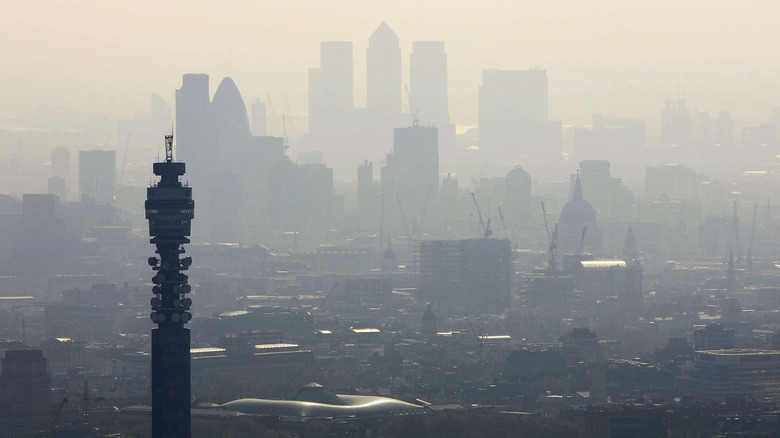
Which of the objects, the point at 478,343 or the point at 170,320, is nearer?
the point at 170,320

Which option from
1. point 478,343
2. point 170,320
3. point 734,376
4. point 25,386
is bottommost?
point 734,376

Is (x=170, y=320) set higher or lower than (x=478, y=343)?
higher

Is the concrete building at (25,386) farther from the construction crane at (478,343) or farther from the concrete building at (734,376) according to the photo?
the concrete building at (734,376)

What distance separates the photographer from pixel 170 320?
85125 millimetres

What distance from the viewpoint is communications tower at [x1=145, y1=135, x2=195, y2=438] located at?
3344 inches

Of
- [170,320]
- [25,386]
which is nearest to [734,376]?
[25,386]

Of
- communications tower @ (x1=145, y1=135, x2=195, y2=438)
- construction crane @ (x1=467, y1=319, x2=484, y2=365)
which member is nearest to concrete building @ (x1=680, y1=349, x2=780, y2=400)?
construction crane @ (x1=467, y1=319, x2=484, y2=365)

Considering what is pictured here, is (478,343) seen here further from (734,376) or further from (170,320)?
(170,320)

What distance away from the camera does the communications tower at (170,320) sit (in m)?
84.9

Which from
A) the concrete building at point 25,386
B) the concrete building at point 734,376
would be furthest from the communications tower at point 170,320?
Answer: the concrete building at point 734,376

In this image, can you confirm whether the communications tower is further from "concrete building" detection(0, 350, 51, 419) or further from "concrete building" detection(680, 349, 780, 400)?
"concrete building" detection(680, 349, 780, 400)

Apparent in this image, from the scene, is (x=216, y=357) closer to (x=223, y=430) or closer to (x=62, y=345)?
(x=62, y=345)

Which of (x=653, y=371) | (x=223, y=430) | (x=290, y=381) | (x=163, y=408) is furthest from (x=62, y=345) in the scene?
(x=163, y=408)

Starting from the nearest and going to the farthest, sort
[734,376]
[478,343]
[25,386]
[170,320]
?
[170,320], [25,386], [734,376], [478,343]
